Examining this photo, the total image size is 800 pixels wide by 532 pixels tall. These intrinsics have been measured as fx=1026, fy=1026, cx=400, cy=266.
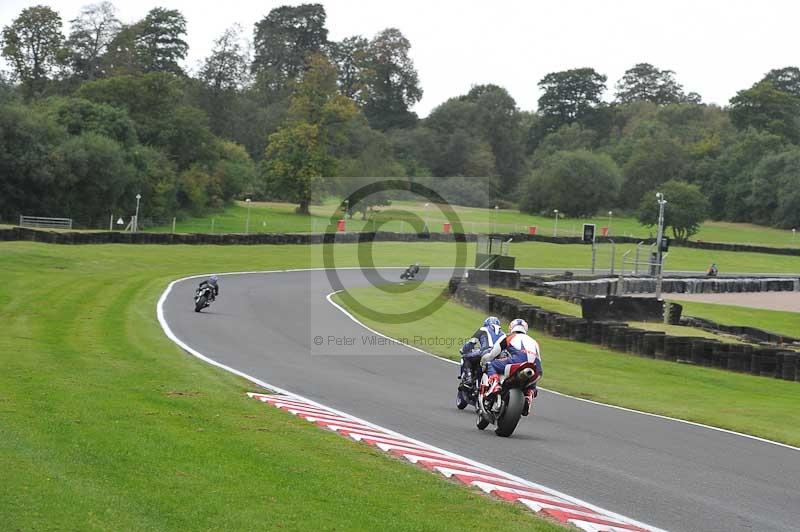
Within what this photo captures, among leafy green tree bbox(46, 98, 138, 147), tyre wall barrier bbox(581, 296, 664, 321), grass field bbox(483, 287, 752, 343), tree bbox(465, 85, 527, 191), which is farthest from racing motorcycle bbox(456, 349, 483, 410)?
tree bbox(465, 85, 527, 191)

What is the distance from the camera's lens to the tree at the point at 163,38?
359ft

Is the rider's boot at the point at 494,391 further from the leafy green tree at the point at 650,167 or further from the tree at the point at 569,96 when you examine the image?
the tree at the point at 569,96

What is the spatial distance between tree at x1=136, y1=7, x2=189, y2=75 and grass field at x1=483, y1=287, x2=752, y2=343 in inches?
3129

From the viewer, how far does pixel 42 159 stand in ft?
207

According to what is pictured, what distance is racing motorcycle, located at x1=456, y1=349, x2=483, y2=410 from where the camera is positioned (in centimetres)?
1451

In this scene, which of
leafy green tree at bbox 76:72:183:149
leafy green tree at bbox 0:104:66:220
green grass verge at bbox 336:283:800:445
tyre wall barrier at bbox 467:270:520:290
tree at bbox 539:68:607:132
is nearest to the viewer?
Answer: green grass verge at bbox 336:283:800:445

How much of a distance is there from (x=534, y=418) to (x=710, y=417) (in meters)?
2.90

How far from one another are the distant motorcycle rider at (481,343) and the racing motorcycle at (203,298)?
13.9m

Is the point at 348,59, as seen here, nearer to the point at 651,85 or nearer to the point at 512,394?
the point at 651,85

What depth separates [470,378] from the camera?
1459 cm

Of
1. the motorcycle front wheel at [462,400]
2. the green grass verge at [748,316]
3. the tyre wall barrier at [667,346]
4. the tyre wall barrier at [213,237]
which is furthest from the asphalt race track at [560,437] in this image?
the tyre wall barrier at [213,237]

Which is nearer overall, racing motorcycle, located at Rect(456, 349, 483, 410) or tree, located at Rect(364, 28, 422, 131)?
racing motorcycle, located at Rect(456, 349, 483, 410)

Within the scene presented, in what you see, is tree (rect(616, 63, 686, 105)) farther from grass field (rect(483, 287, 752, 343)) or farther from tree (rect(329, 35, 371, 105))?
grass field (rect(483, 287, 752, 343))

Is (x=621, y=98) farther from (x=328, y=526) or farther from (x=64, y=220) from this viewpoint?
(x=328, y=526)
